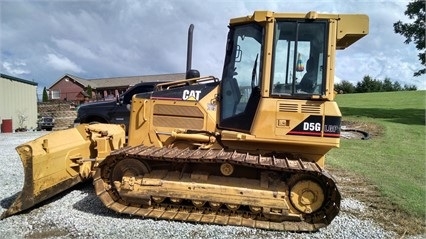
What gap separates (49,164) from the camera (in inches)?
217

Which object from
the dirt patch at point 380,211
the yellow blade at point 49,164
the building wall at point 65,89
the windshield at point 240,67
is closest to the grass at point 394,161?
the dirt patch at point 380,211

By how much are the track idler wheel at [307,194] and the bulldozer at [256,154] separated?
0.5 inches

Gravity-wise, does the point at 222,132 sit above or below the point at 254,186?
above

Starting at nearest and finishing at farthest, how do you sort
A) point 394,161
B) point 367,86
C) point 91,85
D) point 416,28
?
point 394,161
point 416,28
point 91,85
point 367,86

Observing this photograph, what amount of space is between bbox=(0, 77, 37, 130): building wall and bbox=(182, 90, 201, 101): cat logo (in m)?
20.8

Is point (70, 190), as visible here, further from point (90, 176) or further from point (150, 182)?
point (150, 182)

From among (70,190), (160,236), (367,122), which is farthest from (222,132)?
(367,122)

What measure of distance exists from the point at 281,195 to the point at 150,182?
1.83 metres

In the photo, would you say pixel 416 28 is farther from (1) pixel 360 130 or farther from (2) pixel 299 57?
(2) pixel 299 57

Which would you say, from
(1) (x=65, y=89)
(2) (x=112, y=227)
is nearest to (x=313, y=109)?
(2) (x=112, y=227)

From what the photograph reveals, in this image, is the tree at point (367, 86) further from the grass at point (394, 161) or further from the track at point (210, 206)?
the track at point (210, 206)

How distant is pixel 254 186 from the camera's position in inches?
204

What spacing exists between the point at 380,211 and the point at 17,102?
24865mm

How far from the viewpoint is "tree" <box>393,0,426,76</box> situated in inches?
819
